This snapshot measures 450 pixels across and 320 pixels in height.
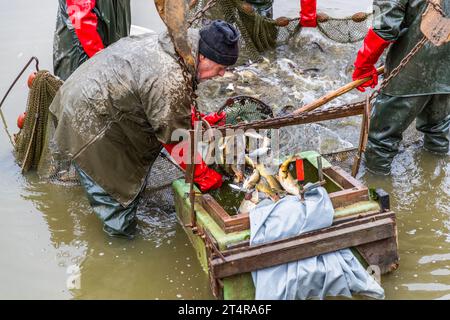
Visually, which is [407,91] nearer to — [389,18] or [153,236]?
[389,18]

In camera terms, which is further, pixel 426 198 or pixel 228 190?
pixel 426 198

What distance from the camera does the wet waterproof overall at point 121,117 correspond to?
3.93 m

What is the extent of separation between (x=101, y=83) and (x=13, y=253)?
1.71 m

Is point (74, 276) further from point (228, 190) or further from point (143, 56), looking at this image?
point (143, 56)

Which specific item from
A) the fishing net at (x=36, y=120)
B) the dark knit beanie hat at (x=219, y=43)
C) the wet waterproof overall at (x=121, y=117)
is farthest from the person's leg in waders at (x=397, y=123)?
the fishing net at (x=36, y=120)

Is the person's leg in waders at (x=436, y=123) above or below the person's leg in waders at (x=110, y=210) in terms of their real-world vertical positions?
above

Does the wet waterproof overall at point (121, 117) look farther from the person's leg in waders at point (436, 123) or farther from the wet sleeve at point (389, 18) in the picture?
the person's leg in waders at point (436, 123)

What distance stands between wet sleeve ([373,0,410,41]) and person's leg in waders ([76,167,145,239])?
8.64 feet

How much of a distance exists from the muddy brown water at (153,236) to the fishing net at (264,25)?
3.12 feet

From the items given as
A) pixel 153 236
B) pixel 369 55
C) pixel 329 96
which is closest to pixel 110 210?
pixel 153 236

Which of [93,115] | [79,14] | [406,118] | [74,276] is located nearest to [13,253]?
[74,276]

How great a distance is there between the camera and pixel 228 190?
15.7 feet

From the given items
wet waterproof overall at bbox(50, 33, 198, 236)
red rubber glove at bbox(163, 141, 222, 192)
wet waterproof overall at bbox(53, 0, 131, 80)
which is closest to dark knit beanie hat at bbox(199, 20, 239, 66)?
wet waterproof overall at bbox(50, 33, 198, 236)

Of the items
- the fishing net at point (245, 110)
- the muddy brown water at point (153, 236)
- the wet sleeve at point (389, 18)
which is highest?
the wet sleeve at point (389, 18)
